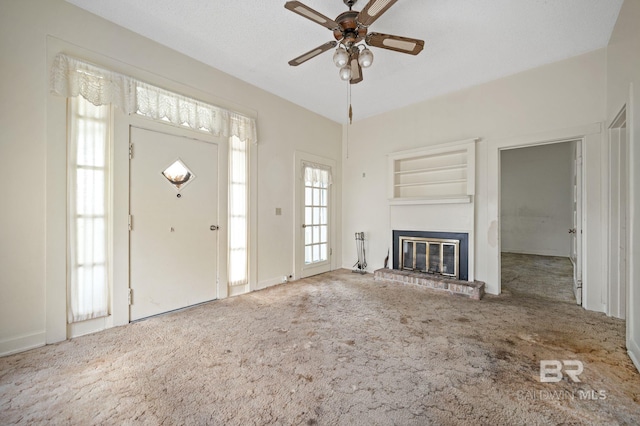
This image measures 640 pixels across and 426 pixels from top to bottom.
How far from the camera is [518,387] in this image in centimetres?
181

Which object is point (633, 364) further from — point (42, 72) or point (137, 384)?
point (42, 72)

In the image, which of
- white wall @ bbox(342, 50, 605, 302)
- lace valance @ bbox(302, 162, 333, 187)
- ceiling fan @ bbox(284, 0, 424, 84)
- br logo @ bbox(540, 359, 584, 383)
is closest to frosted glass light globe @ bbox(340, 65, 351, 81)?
ceiling fan @ bbox(284, 0, 424, 84)

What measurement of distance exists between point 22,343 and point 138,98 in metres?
2.46

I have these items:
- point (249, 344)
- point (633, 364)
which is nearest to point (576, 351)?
point (633, 364)

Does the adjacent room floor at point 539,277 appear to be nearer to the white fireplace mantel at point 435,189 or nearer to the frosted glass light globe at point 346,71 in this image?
the white fireplace mantel at point 435,189

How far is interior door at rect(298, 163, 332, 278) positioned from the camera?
4932 millimetres

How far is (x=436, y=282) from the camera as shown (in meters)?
4.08

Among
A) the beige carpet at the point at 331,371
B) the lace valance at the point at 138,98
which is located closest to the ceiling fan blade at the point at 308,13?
the lace valance at the point at 138,98

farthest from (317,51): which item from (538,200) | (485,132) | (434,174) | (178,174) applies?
(538,200)

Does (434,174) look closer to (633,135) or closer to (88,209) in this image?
(633,135)

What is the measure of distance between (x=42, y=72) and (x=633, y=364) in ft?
17.7

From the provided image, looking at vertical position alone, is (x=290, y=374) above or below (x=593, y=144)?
below

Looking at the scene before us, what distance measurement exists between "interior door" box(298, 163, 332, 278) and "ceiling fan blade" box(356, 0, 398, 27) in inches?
114

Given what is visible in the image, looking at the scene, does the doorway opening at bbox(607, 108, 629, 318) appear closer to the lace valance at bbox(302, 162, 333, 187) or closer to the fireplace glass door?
the fireplace glass door
